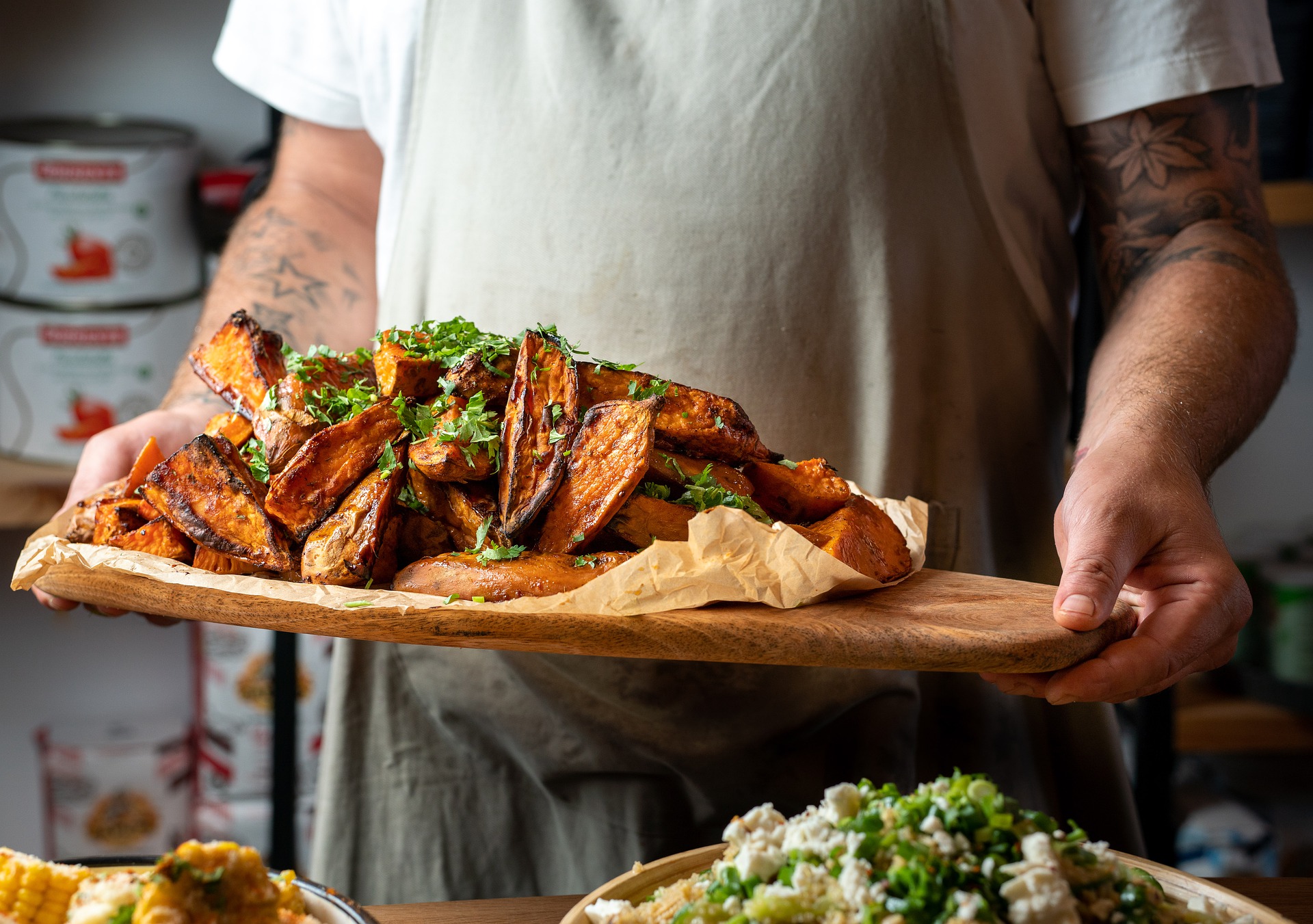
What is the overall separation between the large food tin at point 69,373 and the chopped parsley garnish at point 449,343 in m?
1.37

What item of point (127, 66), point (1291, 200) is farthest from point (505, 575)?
point (127, 66)

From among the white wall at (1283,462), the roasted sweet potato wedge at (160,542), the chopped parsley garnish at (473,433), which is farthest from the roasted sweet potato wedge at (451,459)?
the white wall at (1283,462)

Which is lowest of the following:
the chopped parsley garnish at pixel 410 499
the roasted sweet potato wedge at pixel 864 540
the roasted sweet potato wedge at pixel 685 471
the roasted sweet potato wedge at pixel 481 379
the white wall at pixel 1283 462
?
the white wall at pixel 1283 462

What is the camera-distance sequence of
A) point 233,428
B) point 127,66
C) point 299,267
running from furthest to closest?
point 127,66 < point 299,267 < point 233,428

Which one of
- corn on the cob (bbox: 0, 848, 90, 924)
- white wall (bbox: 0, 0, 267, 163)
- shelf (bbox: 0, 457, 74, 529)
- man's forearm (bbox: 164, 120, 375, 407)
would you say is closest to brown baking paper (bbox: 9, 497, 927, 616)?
corn on the cob (bbox: 0, 848, 90, 924)

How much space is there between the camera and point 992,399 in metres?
1.41

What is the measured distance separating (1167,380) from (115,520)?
1.03 m

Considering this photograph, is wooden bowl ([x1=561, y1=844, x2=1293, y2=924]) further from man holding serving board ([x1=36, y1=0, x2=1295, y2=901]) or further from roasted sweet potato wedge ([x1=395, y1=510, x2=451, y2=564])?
man holding serving board ([x1=36, y1=0, x2=1295, y2=901])

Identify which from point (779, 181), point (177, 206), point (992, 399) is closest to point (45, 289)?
point (177, 206)

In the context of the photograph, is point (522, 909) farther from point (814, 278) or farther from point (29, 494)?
point (29, 494)

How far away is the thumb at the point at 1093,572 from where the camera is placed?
0.83 m

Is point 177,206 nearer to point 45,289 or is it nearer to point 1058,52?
point 45,289

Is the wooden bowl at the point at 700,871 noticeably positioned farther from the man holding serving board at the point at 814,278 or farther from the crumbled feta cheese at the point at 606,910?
the man holding serving board at the point at 814,278

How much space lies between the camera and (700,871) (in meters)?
0.74
